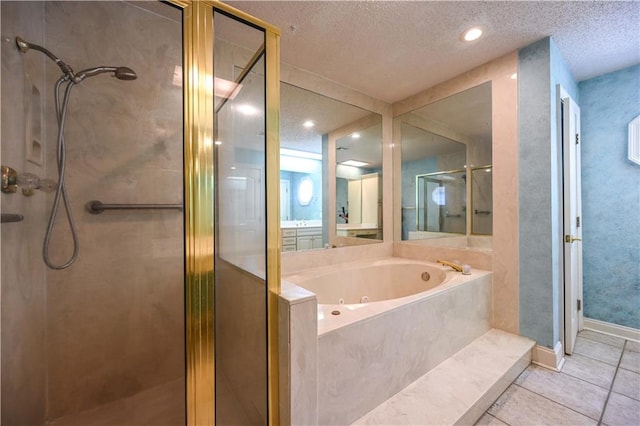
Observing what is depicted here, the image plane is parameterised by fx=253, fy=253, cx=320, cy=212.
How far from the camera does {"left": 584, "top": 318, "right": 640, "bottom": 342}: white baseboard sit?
2162 mm

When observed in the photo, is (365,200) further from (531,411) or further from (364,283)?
(531,411)

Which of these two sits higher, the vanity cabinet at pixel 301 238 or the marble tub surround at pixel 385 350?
the vanity cabinet at pixel 301 238

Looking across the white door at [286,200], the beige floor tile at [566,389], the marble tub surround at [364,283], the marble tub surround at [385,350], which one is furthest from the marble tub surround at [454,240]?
the white door at [286,200]

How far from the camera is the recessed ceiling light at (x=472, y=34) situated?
169 centimetres

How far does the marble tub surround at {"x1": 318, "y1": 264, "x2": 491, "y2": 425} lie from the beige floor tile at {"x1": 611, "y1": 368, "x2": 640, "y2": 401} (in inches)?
32.8

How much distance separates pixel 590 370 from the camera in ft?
5.71

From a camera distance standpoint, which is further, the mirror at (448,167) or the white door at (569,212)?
the mirror at (448,167)

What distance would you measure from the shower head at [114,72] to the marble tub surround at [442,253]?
2.65 m

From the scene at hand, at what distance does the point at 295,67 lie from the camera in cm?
212

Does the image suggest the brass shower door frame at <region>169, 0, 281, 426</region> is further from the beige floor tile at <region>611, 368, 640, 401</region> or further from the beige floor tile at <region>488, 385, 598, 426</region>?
the beige floor tile at <region>611, 368, 640, 401</region>

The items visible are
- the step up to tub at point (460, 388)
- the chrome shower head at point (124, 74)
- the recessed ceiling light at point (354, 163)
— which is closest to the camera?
the step up to tub at point (460, 388)

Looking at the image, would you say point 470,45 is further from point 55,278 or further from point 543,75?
point 55,278

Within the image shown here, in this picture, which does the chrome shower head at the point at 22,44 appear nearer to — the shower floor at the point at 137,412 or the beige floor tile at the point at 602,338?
the shower floor at the point at 137,412

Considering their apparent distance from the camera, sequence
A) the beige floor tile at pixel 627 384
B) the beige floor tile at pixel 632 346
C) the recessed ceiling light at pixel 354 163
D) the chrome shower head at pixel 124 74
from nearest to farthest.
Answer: the chrome shower head at pixel 124 74, the beige floor tile at pixel 627 384, the beige floor tile at pixel 632 346, the recessed ceiling light at pixel 354 163
